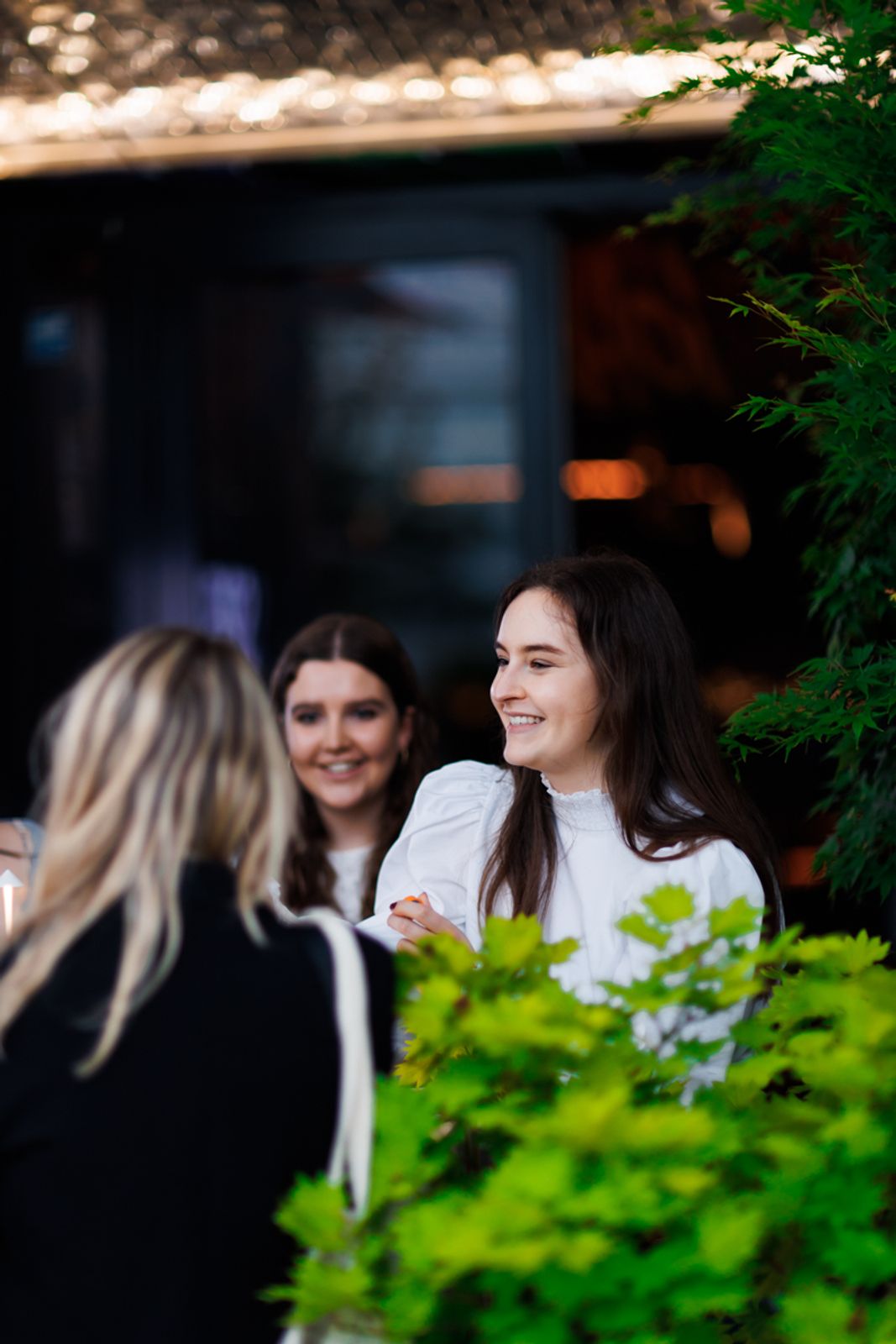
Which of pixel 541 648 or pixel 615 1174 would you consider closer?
pixel 615 1174

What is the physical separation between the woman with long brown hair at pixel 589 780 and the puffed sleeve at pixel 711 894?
1cm

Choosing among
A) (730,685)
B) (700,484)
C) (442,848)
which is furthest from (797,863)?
(442,848)

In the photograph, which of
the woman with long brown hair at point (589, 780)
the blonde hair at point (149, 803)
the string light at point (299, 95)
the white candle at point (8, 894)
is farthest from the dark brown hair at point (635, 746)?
the string light at point (299, 95)

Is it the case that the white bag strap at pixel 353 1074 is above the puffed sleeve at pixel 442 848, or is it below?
below

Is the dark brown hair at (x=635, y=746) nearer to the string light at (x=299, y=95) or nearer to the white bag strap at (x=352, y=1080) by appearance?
the white bag strap at (x=352, y=1080)

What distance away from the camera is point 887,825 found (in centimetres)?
252

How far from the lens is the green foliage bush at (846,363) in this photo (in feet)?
7.80

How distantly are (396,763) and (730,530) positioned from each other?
154 inches

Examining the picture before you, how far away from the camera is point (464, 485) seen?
18.7ft

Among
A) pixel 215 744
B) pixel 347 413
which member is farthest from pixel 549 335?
pixel 215 744

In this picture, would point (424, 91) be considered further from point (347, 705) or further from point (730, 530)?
point (730, 530)

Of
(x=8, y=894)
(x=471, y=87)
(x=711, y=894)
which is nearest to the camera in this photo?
(x=711, y=894)

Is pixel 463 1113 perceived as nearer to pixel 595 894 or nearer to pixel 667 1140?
pixel 667 1140

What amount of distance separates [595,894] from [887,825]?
57 centimetres
